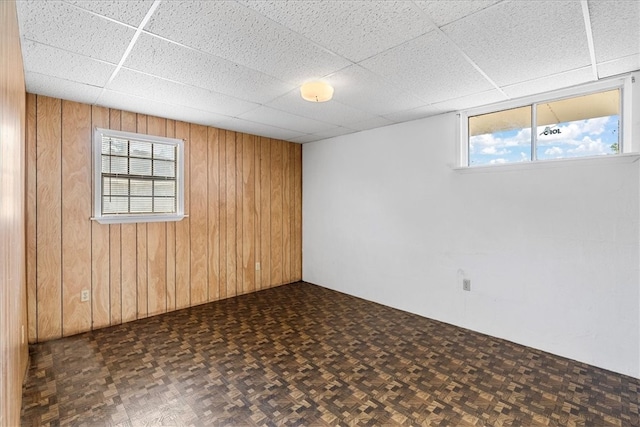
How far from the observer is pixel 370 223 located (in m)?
4.20

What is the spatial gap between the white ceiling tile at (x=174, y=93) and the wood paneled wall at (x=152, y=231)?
73 cm

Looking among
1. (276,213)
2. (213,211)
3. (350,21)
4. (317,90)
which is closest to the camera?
(350,21)

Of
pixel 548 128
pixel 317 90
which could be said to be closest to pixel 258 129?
pixel 317 90

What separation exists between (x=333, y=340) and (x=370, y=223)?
1737 mm

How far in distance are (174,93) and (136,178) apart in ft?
3.95

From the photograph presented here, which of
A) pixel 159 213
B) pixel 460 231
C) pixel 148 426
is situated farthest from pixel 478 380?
pixel 159 213

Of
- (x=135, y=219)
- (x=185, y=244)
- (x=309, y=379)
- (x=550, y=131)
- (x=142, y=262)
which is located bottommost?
(x=309, y=379)

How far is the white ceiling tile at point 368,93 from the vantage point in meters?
2.44

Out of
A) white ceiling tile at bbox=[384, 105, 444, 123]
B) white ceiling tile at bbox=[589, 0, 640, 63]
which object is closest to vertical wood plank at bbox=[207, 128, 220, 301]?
white ceiling tile at bbox=[384, 105, 444, 123]

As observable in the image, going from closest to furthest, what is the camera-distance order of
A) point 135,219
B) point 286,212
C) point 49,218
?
point 49,218 < point 135,219 < point 286,212

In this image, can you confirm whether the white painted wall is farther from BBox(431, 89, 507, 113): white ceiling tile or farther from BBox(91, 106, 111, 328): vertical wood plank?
BBox(91, 106, 111, 328): vertical wood plank

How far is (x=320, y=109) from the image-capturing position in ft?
10.9

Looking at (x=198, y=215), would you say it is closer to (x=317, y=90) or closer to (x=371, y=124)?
(x=317, y=90)

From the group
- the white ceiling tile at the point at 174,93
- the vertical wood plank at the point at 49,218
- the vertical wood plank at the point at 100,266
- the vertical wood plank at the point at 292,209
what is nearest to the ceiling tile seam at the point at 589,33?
the white ceiling tile at the point at 174,93
